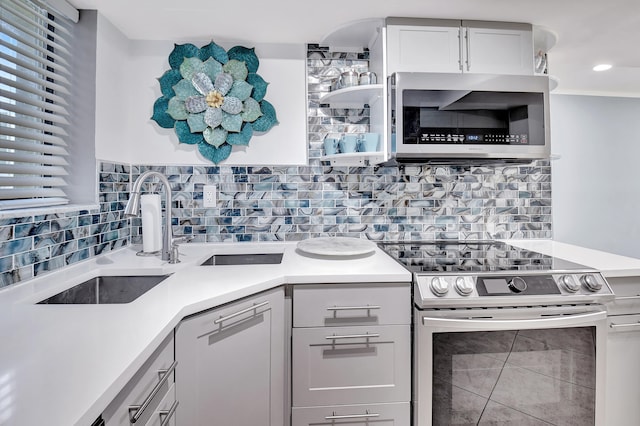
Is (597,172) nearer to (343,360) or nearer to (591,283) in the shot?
(591,283)

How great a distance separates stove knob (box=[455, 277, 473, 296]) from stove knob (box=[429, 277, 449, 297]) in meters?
0.05

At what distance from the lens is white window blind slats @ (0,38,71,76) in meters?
1.22

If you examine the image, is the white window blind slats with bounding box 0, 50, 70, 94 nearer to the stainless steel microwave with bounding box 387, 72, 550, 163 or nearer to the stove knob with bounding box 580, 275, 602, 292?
the stainless steel microwave with bounding box 387, 72, 550, 163

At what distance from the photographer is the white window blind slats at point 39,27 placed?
1.27 meters

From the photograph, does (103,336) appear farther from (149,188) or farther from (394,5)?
(394,5)

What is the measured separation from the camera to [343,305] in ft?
4.45

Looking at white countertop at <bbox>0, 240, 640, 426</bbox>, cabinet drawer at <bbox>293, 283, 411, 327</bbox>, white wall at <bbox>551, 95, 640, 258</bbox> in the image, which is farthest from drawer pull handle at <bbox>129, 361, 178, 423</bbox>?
white wall at <bbox>551, 95, 640, 258</bbox>

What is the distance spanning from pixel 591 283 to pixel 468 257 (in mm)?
476

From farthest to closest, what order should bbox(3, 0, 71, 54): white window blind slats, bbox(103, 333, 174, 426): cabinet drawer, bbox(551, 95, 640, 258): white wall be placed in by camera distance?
1. bbox(551, 95, 640, 258): white wall
2. bbox(3, 0, 71, 54): white window blind slats
3. bbox(103, 333, 174, 426): cabinet drawer

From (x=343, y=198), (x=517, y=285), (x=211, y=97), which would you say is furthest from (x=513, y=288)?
(x=211, y=97)

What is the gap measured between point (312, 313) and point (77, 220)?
1.12 meters

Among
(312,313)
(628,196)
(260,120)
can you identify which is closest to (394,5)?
(260,120)

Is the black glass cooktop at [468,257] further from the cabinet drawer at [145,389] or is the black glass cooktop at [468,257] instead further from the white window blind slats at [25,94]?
the white window blind slats at [25,94]

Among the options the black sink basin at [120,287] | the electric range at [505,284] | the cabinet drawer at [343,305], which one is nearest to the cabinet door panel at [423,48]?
the electric range at [505,284]
